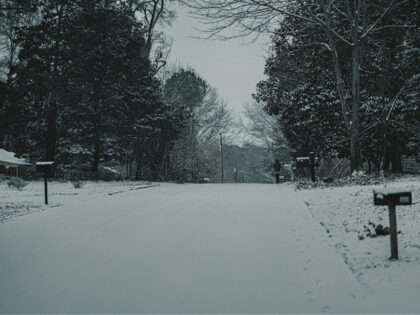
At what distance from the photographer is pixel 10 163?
43.4 metres

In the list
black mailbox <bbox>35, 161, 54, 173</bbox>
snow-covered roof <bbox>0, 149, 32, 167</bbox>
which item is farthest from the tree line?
snow-covered roof <bbox>0, 149, 32, 167</bbox>

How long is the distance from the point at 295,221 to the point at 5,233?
5.24 meters

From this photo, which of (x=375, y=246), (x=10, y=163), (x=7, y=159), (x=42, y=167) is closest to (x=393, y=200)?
(x=375, y=246)

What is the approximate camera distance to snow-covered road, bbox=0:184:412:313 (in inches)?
131

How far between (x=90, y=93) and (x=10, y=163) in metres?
26.8

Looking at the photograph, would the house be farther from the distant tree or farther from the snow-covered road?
the snow-covered road

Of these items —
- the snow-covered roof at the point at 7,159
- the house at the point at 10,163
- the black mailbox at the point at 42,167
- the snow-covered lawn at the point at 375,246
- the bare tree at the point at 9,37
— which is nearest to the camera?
the snow-covered lawn at the point at 375,246

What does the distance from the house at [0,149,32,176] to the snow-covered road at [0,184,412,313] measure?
129 feet

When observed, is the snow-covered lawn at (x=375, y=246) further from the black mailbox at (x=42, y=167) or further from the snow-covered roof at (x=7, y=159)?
the snow-covered roof at (x=7, y=159)

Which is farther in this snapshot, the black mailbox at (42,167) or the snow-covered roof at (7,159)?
the snow-covered roof at (7,159)

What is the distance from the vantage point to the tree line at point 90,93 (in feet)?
75.3

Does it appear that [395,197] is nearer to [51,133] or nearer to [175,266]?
[175,266]

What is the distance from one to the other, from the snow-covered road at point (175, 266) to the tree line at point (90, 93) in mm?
Result: 16825

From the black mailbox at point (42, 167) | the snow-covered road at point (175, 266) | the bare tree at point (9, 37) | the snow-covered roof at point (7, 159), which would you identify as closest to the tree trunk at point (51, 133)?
the bare tree at point (9, 37)
